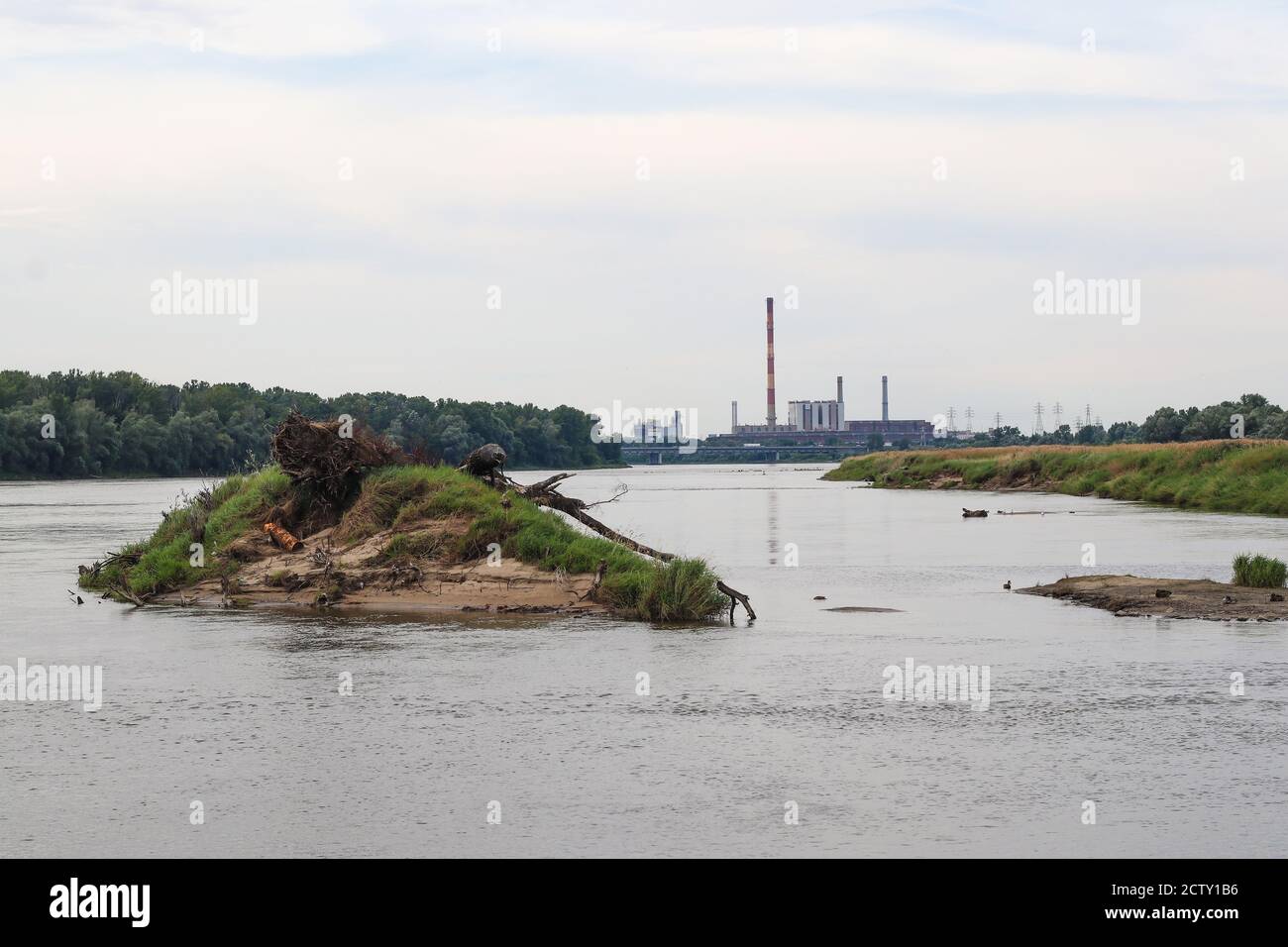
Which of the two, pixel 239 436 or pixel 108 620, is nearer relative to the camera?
pixel 108 620

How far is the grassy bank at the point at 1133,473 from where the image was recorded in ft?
226

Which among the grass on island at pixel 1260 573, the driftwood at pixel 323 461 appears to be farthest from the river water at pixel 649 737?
the driftwood at pixel 323 461

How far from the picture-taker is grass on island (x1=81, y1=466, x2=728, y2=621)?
91.9 feet

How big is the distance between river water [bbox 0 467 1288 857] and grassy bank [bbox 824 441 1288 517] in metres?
42.9

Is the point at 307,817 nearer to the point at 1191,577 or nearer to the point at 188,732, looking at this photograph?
the point at 188,732

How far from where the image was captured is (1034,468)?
105375mm

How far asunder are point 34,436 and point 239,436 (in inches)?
841

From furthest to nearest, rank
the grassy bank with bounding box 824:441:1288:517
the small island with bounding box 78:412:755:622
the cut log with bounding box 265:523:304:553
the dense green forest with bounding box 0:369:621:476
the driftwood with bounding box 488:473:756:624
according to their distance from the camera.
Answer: the dense green forest with bounding box 0:369:621:476
the grassy bank with bounding box 824:441:1288:517
the cut log with bounding box 265:523:304:553
the driftwood with bounding box 488:473:756:624
the small island with bounding box 78:412:755:622

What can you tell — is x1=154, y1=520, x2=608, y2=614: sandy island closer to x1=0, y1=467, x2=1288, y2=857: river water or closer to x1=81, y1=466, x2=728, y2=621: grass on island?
x1=81, y1=466, x2=728, y2=621: grass on island
